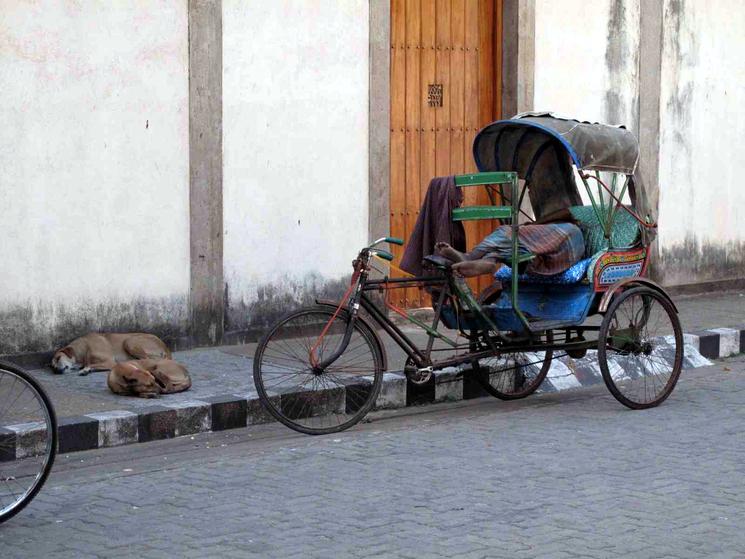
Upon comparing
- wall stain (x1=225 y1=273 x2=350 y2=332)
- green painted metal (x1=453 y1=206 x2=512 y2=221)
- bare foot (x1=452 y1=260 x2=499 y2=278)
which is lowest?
wall stain (x1=225 y1=273 x2=350 y2=332)

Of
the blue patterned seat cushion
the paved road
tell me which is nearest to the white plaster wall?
the blue patterned seat cushion

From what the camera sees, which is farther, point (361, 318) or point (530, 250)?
point (530, 250)

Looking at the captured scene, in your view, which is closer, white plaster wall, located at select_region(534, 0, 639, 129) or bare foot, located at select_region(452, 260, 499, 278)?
bare foot, located at select_region(452, 260, 499, 278)

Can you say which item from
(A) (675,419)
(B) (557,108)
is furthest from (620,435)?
(B) (557,108)

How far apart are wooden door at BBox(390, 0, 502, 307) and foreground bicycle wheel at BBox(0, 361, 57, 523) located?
5.37m

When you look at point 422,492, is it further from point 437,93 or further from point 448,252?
point 437,93

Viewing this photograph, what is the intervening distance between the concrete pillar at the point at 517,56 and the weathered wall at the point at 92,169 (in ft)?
11.3

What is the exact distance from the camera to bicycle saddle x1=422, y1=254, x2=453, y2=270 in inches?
317

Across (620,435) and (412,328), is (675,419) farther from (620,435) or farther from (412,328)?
(412,328)

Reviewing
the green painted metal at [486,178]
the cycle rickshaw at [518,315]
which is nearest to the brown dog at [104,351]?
the cycle rickshaw at [518,315]

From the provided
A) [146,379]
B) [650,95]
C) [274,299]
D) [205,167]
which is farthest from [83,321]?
[650,95]

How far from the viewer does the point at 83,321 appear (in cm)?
934

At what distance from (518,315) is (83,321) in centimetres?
296

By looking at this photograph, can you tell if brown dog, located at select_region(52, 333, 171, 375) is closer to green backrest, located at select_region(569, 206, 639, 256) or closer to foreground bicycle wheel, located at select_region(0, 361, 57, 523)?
green backrest, located at select_region(569, 206, 639, 256)
